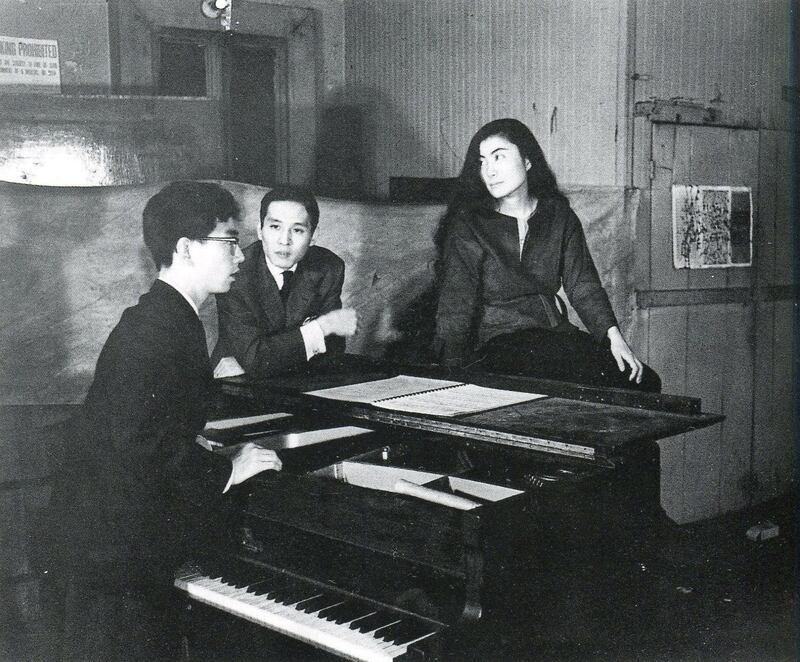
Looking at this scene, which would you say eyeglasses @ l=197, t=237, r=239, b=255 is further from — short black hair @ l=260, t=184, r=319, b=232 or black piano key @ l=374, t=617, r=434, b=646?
black piano key @ l=374, t=617, r=434, b=646

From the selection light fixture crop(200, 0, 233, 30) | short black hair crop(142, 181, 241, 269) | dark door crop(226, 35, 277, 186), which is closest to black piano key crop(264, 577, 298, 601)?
short black hair crop(142, 181, 241, 269)

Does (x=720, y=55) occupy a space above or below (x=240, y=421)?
above

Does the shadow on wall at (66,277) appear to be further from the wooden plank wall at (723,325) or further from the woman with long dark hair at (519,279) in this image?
the wooden plank wall at (723,325)

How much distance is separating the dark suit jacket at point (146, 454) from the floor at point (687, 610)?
0.42 m

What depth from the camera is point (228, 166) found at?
2982 millimetres

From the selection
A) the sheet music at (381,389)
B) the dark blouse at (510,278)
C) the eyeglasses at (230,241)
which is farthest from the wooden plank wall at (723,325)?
the eyeglasses at (230,241)

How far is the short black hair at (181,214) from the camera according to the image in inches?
97.8

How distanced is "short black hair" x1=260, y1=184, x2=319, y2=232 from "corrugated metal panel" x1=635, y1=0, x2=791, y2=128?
145cm

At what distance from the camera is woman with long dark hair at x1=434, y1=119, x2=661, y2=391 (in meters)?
3.39

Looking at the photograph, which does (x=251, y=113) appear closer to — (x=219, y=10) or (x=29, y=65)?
(x=219, y=10)

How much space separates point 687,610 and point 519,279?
1425 mm

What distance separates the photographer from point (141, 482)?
2039 mm

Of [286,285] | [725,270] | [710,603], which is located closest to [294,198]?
[286,285]

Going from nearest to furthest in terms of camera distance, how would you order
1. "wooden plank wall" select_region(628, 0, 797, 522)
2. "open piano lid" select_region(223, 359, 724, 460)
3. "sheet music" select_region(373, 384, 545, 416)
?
"open piano lid" select_region(223, 359, 724, 460) → "sheet music" select_region(373, 384, 545, 416) → "wooden plank wall" select_region(628, 0, 797, 522)
